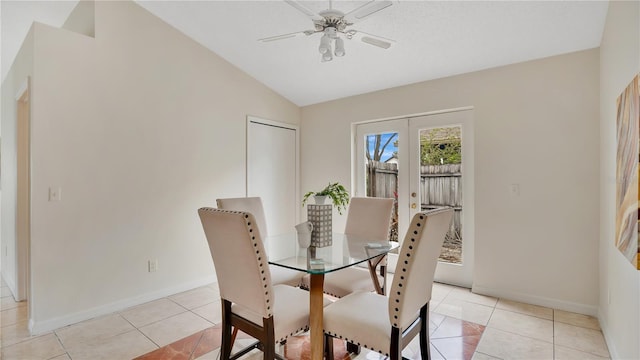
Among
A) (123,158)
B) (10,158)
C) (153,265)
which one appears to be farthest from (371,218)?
(10,158)

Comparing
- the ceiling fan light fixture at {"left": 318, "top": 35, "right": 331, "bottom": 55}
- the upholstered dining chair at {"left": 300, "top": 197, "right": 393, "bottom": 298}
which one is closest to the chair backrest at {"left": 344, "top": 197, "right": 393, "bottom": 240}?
the upholstered dining chair at {"left": 300, "top": 197, "right": 393, "bottom": 298}

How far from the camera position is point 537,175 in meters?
2.96

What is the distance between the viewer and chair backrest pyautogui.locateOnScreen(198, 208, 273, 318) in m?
1.54

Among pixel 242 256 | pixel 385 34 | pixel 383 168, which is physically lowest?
pixel 242 256

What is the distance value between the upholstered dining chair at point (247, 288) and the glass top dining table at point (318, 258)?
0.12 m

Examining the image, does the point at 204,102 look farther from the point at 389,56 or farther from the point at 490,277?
the point at 490,277

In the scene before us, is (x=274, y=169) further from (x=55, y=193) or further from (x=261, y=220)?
(x=55, y=193)

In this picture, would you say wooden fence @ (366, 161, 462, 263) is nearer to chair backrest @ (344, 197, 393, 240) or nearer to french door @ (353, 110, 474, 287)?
french door @ (353, 110, 474, 287)

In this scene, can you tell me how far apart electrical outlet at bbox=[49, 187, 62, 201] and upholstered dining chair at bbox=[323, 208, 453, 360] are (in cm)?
243

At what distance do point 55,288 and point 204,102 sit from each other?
224 cm

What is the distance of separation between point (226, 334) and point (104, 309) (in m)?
1.75

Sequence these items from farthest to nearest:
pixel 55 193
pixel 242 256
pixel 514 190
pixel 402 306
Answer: pixel 514 190, pixel 55 193, pixel 242 256, pixel 402 306

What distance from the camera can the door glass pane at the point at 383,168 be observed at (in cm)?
400

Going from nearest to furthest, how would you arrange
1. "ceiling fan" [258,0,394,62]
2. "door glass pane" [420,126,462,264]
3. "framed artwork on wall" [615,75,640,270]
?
"framed artwork on wall" [615,75,640,270]
"ceiling fan" [258,0,394,62]
"door glass pane" [420,126,462,264]
